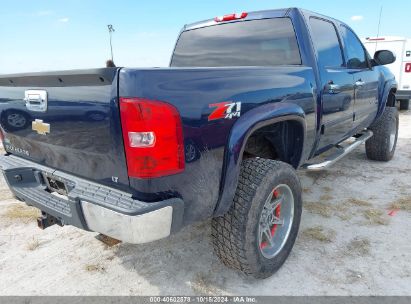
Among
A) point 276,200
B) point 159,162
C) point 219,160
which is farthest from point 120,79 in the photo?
point 276,200

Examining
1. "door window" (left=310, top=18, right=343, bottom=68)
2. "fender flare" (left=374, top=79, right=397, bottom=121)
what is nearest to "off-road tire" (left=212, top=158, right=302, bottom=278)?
"door window" (left=310, top=18, right=343, bottom=68)

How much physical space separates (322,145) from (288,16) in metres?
1.24

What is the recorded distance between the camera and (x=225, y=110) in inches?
75.7

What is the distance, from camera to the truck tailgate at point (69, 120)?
5.63ft

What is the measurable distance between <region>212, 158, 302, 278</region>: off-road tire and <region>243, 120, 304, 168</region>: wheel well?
460mm

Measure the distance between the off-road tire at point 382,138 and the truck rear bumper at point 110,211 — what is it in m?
4.30

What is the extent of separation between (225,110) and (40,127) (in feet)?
3.84

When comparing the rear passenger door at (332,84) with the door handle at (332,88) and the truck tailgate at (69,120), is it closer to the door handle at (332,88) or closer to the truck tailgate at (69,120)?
the door handle at (332,88)

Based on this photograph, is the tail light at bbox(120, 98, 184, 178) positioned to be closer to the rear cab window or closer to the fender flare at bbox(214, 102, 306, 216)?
the fender flare at bbox(214, 102, 306, 216)

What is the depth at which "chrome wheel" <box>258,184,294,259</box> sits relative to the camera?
2424 millimetres

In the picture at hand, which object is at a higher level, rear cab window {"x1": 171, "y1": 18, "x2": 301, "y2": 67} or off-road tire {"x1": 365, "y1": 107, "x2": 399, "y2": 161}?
rear cab window {"x1": 171, "y1": 18, "x2": 301, "y2": 67}

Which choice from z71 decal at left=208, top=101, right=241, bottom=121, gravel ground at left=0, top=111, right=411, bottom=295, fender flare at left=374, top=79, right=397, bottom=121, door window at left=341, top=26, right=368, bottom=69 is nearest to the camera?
z71 decal at left=208, top=101, right=241, bottom=121

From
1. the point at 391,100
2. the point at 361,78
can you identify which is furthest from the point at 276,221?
the point at 391,100

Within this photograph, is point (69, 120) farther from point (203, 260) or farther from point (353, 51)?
point (353, 51)
